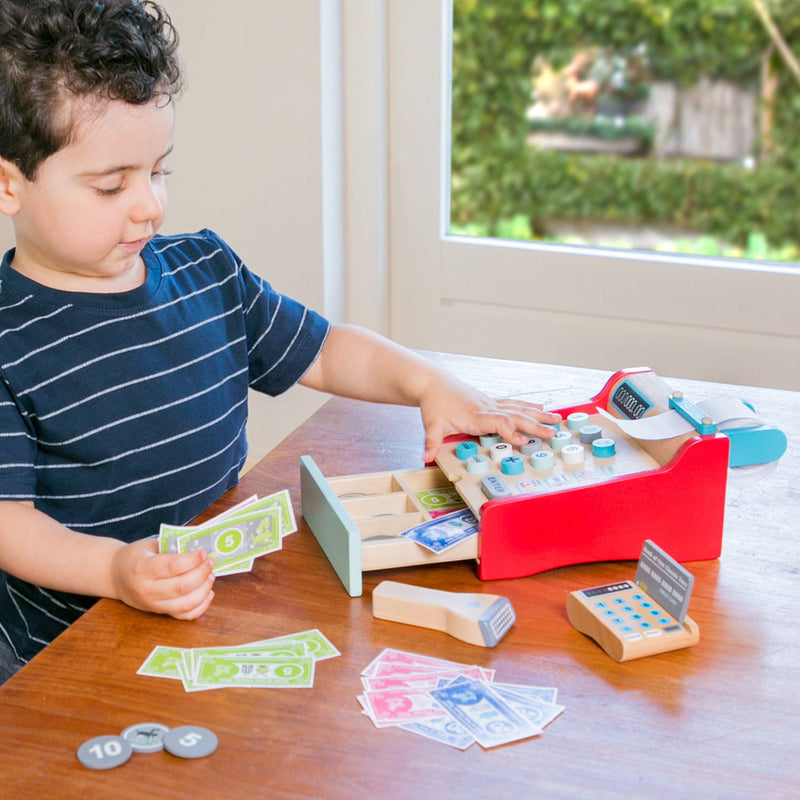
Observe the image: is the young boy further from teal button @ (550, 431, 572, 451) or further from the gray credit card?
the gray credit card

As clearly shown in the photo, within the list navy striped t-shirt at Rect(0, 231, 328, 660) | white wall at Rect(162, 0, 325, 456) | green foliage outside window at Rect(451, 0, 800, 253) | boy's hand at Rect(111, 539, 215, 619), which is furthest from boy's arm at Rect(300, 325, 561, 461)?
green foliage outside window at Rect(451, 0, 800, 253)

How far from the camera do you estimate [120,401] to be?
1.13m

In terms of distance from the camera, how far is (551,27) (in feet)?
7.40

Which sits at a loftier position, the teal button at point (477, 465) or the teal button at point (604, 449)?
the teal button at point (604, 449)

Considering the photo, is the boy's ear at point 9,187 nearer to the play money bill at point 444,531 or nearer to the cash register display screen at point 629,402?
the play money bill at point 444,531

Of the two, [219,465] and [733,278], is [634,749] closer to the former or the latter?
[219,465]

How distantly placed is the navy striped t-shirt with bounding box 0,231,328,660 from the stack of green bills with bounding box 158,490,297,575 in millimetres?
166

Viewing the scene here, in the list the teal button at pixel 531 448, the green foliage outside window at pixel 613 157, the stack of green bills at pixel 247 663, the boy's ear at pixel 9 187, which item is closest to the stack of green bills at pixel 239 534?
the stack of green bills at pixel 247 663

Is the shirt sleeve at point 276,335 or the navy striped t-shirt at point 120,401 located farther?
the shirt sleeve at point 276,335

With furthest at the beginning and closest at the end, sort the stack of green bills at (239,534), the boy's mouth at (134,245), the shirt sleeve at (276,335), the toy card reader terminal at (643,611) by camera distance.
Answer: the shirt sleeve at (276,335) < the boy's mouth at (134,245) < the stack of green bills at (239,534) < the toy card reader terminal at (643,611)

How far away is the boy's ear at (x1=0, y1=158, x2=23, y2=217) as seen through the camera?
1026mm

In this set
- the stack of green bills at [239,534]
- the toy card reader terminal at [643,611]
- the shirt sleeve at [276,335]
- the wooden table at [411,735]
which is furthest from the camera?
the shirt sleeve at [276,335]

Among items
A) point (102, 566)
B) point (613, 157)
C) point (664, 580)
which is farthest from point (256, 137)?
point (664, 580)

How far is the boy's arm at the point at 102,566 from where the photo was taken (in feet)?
2.88
